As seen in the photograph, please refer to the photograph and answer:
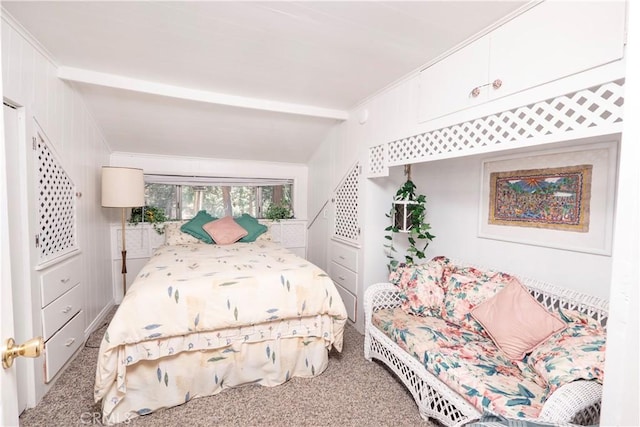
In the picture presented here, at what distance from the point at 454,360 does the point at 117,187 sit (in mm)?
3361

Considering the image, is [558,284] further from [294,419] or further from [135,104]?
[135,104]

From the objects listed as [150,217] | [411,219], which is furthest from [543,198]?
[150,217]

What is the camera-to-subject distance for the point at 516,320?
72.7 inches

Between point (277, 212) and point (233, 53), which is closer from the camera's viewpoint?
point (233, 53)

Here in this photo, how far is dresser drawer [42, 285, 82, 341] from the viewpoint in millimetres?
2035

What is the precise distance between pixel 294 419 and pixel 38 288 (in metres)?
1.90

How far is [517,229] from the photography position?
2.28m

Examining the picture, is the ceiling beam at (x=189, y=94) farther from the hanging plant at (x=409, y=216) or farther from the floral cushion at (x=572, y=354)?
the floral cushion at (x=572, y=354)

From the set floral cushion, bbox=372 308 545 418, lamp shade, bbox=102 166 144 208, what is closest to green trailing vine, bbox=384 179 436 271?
floral cushion, bbox=372 308 545 418

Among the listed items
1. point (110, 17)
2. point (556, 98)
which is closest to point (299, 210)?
point (110, 17)

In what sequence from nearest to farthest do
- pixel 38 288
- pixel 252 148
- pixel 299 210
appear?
pixel 38 288 < pixel 252 148 < pixel 299 210

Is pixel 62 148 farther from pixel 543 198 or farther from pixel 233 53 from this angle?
pixel 543 198

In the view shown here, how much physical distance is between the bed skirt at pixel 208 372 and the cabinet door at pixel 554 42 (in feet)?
7.12

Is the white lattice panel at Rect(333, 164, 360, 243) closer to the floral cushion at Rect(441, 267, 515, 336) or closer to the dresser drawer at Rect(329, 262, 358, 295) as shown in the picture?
the dresser drawer at Rect(329, 262, 358, 295)
